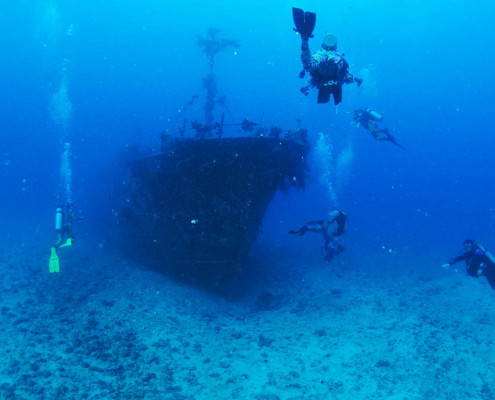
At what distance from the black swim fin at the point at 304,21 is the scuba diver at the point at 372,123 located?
33.6 feet

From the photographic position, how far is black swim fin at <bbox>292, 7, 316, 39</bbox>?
4043 mm

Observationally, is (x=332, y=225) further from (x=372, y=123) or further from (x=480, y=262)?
(x=372, y=123)

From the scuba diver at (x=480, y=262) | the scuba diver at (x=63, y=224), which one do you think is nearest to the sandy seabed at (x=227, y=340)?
the scuba diver at (x=63, y=224)

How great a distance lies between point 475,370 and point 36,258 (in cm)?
1438

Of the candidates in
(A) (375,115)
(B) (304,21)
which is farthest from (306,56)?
(A) (375,115)

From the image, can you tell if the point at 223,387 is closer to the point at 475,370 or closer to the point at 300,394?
the point at 300,394

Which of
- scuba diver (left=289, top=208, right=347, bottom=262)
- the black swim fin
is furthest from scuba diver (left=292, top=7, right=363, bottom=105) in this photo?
scuba diver (left=289, top=208, right=347, bottom=262)

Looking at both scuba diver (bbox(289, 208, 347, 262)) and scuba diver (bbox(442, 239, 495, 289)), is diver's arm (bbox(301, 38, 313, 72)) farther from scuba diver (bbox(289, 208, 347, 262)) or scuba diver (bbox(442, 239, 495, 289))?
scuba diver (bbox(442, 239, 495, 289))

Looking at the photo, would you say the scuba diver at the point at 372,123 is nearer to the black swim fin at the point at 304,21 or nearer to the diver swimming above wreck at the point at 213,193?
the diver swimming above wreck at the point at 213,193

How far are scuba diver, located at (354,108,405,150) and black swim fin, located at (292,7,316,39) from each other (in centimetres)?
1025

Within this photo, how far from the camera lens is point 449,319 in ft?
29.8

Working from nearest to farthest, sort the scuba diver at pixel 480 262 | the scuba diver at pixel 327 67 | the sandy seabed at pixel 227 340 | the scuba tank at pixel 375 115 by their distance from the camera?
the scuba diver at pixel 327 67, the sandy seabed at pixel 227 340, the scuba diver at pixel 480 262, the scuba tank at pixel 375 115

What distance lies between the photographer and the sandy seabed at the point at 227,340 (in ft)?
18.7

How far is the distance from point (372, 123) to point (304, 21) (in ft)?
35.3
